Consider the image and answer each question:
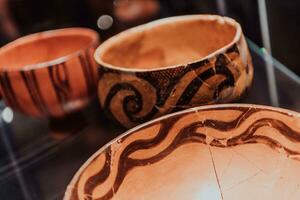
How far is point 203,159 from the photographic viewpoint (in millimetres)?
541

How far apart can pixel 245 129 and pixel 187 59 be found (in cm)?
24

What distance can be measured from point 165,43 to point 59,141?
23 cm

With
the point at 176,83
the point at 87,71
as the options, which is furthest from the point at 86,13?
the point at 176,83

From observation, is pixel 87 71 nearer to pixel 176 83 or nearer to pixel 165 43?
pixel 165 43

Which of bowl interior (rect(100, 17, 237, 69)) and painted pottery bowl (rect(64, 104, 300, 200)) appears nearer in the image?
painted pottery bowl (rect(64, 104, 300, 200))

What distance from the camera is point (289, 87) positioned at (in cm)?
68

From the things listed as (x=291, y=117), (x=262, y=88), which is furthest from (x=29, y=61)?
(x=291, y=117)

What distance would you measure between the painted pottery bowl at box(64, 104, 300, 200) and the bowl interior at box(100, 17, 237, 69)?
0.18 meters

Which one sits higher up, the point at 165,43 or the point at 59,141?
the point at 165,43

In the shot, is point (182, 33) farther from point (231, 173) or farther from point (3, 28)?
point (3, 28)

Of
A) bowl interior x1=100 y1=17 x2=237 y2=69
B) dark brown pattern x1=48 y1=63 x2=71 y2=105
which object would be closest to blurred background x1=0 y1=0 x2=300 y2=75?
bowl interior x1=100 y1=17 x2=237 y2=69

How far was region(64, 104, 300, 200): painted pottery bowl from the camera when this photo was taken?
0.49m

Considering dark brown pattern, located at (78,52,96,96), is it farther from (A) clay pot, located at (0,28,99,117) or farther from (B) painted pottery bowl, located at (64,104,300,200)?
(B) painted pottery bowl, located at (64,104,300,200)

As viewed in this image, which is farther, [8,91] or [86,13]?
[86,13]
